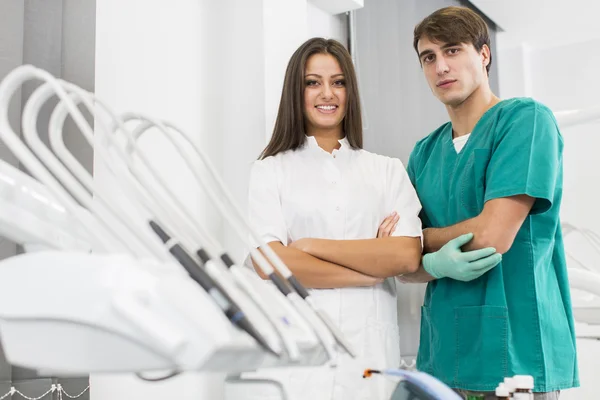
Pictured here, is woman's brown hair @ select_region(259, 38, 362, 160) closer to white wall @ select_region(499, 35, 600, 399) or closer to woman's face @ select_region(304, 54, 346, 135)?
woman's face @ select_region(304, 54, 346, 135)

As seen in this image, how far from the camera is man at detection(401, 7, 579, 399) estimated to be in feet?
5.88

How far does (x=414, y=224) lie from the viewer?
6.37 ft

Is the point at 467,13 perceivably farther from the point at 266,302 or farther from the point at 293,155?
the point at 266,302

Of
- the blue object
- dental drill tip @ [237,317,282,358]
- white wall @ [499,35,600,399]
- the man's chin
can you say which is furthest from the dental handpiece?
white wall @ [499,35,600,399]

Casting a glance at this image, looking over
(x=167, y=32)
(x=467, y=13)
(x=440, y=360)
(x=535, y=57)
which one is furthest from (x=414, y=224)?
(x=535, y=57)

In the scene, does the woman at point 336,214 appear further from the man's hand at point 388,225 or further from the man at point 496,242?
the man at point 496,242

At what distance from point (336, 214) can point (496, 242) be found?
0.45 metres

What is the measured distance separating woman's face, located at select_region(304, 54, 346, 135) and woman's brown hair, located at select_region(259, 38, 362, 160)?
0.6 inches

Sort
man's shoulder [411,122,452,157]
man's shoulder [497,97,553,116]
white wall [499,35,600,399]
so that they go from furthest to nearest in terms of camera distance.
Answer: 1. white wall [499,35,600,399]
2. man's shoulder [411,122,452,157]
3. man's shoulder [497,97,553,116]

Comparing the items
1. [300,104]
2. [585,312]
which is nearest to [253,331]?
[300,104]

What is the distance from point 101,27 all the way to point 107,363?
1.56 metres

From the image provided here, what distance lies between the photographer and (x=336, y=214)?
6.40 ft

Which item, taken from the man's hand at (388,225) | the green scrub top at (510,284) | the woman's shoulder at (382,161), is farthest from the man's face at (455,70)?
the man's hand at (388,225)

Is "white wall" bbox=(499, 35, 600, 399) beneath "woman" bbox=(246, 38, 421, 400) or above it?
above
